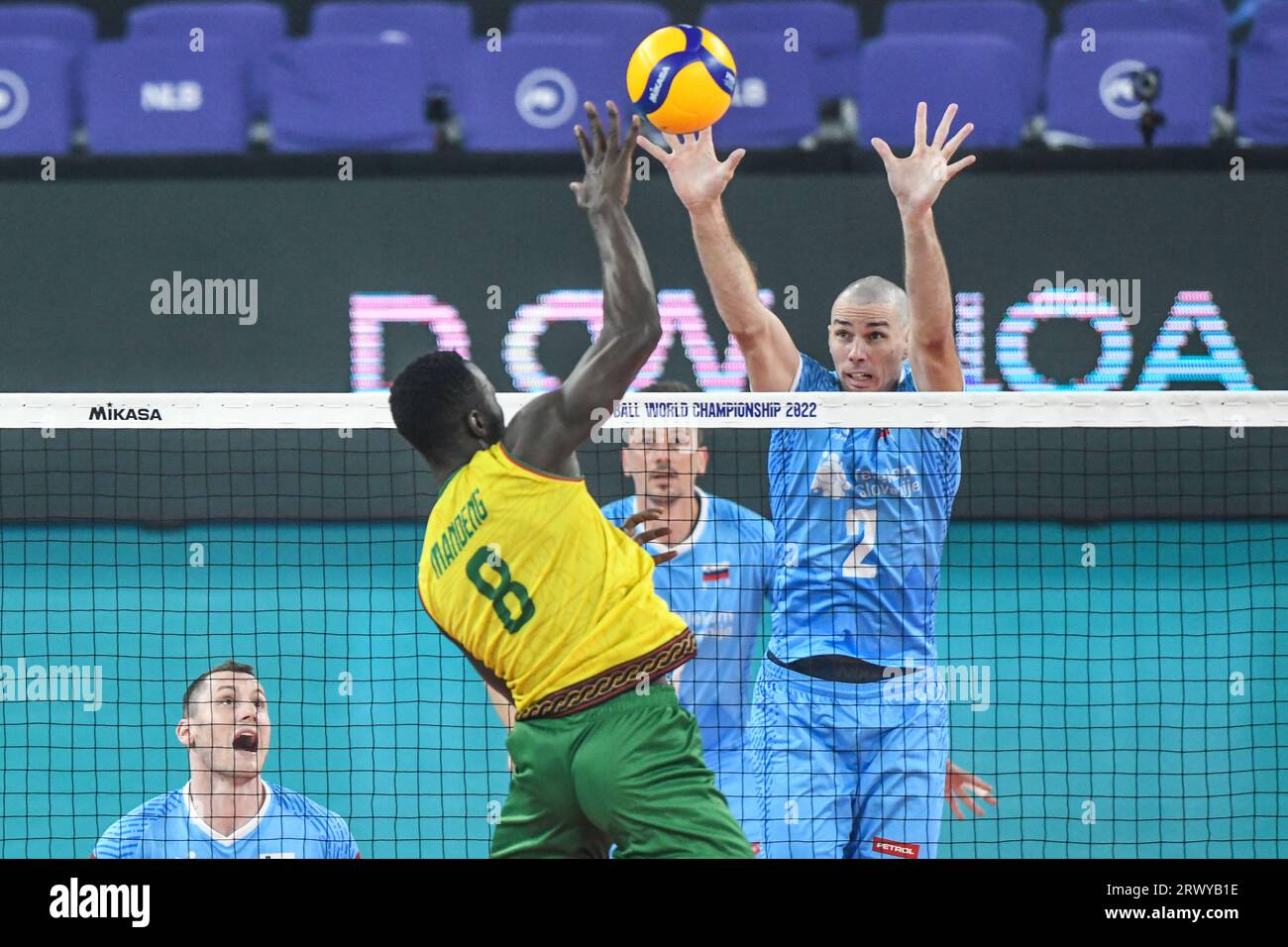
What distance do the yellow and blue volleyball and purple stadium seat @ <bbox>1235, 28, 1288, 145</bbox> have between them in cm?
→ 714

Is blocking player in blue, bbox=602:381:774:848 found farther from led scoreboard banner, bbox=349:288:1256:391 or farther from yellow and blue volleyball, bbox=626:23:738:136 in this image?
led scoreboard banner, bbox=349:288:1256:391

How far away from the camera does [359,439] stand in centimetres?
1209

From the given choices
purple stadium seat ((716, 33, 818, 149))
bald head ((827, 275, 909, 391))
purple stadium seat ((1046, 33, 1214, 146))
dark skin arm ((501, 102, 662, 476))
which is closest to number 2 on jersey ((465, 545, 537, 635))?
dark skin arm ((501, 102, 662, 476))

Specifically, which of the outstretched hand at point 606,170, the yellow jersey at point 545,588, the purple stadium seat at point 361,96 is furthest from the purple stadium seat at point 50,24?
the yellow jersey at point 545,588

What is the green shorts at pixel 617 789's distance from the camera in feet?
16.4

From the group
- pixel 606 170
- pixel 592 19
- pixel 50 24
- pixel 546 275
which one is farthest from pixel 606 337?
pixel 50 24

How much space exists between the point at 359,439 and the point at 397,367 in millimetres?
788

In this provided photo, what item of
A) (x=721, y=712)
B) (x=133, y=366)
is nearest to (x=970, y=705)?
(x=721, y=712)

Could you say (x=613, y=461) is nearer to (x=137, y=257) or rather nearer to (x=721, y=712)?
(x=137, y=257)

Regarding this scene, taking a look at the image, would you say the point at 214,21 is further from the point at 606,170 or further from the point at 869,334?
the point at 606,170

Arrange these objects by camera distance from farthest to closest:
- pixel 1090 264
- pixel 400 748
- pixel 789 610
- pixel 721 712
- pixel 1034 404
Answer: pixel 1090 264, pixel 400 748, pixel 721 712, pixel 789 610, pixel 1034 404

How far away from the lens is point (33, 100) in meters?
12.9

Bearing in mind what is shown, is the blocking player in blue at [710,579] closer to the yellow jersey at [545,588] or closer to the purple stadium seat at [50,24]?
the yellow jersey at [545,588]

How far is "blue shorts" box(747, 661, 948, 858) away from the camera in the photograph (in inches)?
252
